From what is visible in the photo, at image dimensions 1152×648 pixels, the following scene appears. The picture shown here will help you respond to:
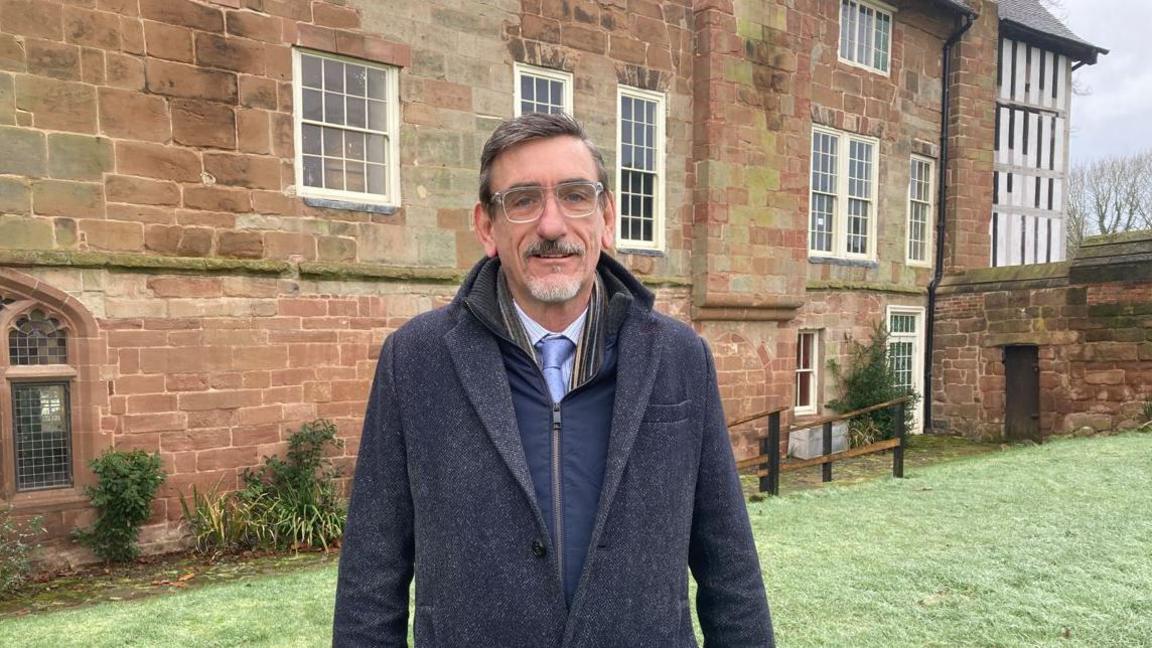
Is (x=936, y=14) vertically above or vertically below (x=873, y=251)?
above

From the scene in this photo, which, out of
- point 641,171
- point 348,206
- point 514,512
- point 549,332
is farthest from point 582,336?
point 641,171

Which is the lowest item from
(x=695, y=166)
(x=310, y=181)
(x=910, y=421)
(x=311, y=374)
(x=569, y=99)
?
(x=910, y=421)

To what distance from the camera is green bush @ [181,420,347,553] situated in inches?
271

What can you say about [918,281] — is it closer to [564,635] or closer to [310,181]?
[310,181]

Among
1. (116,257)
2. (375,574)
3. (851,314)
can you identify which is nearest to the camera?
(375,574)

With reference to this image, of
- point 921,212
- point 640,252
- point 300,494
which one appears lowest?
point 300,494

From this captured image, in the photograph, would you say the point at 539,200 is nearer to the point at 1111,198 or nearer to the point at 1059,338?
the point at 1059,338

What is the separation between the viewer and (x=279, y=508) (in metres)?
7.11

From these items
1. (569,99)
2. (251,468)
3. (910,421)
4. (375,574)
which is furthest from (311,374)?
(910,421)

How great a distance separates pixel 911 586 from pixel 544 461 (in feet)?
12.4

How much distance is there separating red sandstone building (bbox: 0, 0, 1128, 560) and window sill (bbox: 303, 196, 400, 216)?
23 mm

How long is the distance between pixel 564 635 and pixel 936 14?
16.5 metres

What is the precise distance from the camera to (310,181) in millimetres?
7648

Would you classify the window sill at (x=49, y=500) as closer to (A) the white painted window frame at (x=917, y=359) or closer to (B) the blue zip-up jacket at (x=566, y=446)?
(B) the blue zip-up jacket at (x=566, y=446)
